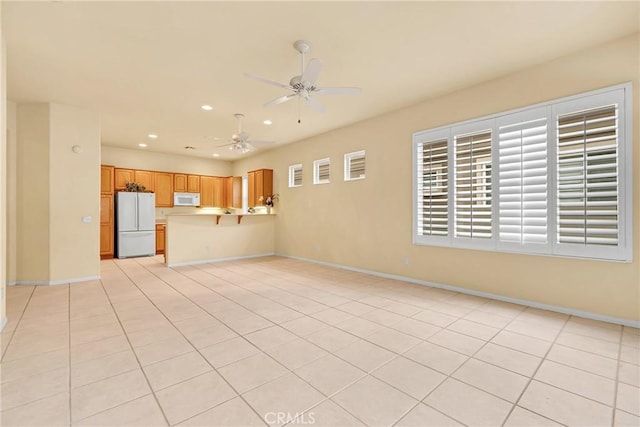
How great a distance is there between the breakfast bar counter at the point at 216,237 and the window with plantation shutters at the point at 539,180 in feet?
14.5

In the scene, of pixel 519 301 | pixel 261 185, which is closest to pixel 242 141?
pixel 261 185

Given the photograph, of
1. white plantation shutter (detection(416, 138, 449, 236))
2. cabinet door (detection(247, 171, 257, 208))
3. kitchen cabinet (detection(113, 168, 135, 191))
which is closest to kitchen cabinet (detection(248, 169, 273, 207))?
cabinet door (detection(247, 171, 257, 208))

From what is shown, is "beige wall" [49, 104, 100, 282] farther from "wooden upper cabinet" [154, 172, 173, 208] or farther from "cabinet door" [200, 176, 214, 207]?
"cabinet door" [200, 176, 214, 207]

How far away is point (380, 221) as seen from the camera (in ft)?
17.0

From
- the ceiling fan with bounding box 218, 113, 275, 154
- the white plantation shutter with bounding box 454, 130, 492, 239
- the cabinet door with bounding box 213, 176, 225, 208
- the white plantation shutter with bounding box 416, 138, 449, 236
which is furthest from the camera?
the cabinet door with bounding box 213, 176, 225, 208

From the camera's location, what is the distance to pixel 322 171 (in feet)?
21.4

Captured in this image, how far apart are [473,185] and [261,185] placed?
17.4 ft

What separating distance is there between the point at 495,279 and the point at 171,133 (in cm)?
663

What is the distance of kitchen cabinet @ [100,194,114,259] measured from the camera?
7090 mm

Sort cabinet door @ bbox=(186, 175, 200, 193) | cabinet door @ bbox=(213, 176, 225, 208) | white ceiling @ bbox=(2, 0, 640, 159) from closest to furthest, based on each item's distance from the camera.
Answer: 1. white ceiling @ bbox=(2, 0, 640, 159)
2. cabinet door @ bbox=(186, 175, 200, 193)
3. cabinet door @ bbox=(213, 176, 225, 208)

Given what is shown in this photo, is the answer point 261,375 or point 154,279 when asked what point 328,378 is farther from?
point 154,279

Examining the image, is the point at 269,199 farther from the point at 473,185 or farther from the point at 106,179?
the point at 473,185

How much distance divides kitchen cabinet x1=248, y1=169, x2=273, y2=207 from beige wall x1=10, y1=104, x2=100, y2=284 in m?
3.77

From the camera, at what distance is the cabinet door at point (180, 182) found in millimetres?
8586
